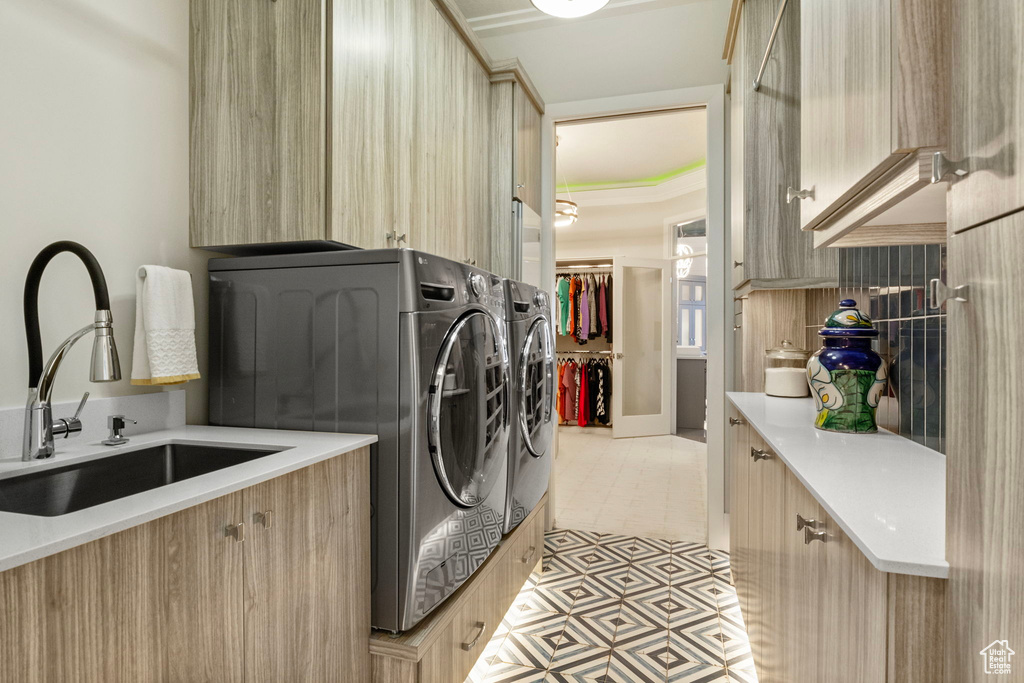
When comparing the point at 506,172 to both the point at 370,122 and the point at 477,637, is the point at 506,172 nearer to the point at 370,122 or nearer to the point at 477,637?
the point at 370,122

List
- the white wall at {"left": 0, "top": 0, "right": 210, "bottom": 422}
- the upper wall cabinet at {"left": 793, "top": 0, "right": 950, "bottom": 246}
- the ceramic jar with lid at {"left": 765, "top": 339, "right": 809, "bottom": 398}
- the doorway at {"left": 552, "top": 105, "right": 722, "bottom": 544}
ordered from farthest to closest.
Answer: the doorway at {"left": 552, "top": 105, "right": 722, "bottom": 544}, the ceramic jar with lid at {"left": 765, "top": 339, "right": 809, "bottom": 398}, the white wall at {"left": 0, "top": 0, "right": 210, "bottom": 422}, the upper wall cabinet at {"left": 793, "top": 0, "right": 950, "bottom": 246}

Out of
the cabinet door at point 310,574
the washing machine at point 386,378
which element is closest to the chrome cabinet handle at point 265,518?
the cabinet door at point 310,574

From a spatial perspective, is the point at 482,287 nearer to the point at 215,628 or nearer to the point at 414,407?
the point at 414,407

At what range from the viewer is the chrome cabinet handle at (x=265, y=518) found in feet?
3.39

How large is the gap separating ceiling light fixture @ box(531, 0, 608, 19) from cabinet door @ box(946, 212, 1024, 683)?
1.94 metres

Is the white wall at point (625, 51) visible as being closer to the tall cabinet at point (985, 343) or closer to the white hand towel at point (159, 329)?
the white hand towel at point (159, 329)

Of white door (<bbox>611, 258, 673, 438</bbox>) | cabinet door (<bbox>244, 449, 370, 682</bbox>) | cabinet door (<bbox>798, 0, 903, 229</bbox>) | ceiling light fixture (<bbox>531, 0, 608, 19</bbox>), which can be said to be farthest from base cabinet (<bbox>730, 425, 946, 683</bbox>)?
white door (<bbox>611, 258, 673, 438</bbox>)

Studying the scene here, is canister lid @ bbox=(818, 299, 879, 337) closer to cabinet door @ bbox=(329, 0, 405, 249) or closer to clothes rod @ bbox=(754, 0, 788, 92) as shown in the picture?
clothes rod @ bbox=(754, 0, 788, 92)

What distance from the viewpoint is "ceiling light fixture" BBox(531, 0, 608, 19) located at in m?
2.20

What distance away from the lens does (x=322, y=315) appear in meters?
1.46

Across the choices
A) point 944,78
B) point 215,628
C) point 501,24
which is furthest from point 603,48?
point 215,628

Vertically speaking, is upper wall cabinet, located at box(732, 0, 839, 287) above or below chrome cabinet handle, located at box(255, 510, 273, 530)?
above

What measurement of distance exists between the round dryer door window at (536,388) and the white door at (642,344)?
11.7 ft

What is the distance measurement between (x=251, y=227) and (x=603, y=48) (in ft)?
8.02
